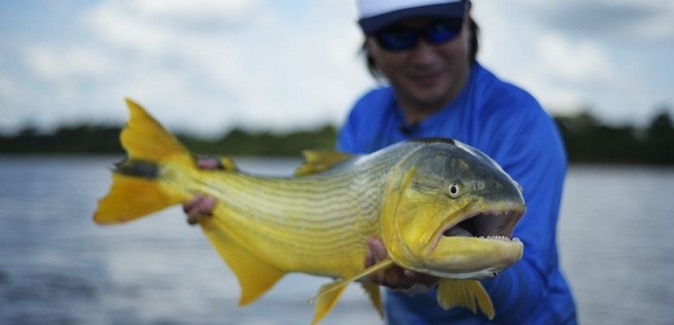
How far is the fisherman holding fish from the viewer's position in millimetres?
3635

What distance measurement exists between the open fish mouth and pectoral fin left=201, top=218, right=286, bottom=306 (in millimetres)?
1314

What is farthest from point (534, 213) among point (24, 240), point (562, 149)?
point (24, 240)

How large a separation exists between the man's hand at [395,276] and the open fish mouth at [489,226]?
1.07ft

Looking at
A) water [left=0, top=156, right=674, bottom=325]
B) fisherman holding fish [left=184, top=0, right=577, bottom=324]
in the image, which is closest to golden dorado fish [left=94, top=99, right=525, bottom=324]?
fisherman holding fish [left=184, top=0, right=577, bottom=324]

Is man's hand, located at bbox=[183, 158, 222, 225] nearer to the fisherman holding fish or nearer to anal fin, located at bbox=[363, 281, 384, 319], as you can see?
the fisherman holding fish

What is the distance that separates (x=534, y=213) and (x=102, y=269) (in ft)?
38.1

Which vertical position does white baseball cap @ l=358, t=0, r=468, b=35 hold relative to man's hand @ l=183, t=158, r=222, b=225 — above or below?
above

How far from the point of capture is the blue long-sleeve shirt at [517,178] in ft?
11.8

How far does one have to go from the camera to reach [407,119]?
14.3 feet

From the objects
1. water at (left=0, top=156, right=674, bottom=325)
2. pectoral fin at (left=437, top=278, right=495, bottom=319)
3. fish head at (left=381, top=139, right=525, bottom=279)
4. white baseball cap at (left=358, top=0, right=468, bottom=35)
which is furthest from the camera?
water at (left=0, top=156, right=674, bottom=325)

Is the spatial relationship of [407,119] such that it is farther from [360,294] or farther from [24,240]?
[24,240]

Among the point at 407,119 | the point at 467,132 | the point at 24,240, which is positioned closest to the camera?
the point at 467,132

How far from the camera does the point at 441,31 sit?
13.0ft

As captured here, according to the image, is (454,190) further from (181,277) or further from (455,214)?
(181,277)
